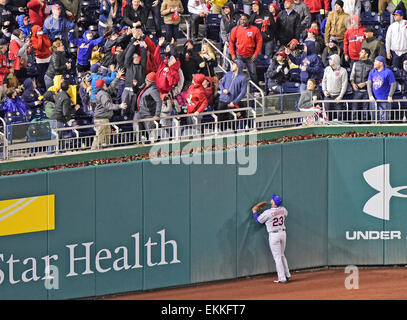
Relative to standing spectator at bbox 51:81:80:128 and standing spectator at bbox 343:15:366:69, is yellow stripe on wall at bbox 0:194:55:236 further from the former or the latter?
standing spectator at bbox 343:15:366:69

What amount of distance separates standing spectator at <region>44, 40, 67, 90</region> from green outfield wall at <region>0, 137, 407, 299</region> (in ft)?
12.3

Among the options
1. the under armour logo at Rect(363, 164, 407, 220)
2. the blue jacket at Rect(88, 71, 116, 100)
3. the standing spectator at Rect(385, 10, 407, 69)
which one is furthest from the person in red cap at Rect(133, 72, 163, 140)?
the standing spectator at Rect(385, 10, 407, 69)

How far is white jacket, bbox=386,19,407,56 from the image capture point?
29.1 m

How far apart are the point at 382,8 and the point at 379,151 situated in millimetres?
4832

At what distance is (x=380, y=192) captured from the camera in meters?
27.2

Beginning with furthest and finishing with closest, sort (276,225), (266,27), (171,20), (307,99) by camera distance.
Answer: (266,27)
(171,20)
(307,99)
(276,225)

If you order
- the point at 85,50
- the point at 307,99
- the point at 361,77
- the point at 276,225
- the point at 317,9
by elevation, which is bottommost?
the point at 276,225

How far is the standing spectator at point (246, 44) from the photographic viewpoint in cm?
2856

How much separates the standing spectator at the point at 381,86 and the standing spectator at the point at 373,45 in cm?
96

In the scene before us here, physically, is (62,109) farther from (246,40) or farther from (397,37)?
(397,37)

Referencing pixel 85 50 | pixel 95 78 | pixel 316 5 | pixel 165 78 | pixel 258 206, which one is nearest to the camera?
A: pixel 258 206

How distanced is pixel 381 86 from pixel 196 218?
15.1 ft

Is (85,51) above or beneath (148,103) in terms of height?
above

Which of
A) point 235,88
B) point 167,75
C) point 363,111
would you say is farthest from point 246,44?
point 363,111
